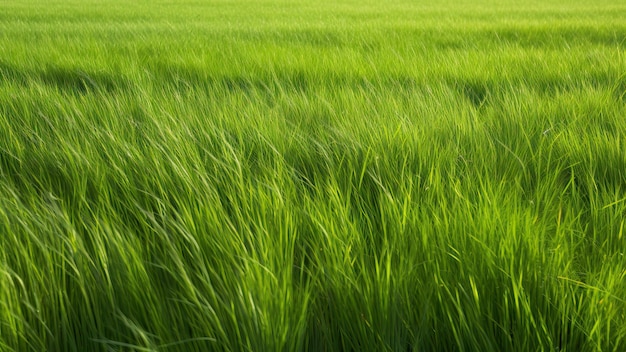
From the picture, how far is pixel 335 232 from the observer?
684 mm

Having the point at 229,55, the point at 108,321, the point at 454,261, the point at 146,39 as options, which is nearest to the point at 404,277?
the point at 454,261

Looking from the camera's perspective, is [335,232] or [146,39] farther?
[146,39]

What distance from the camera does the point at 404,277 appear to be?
0.60 meters

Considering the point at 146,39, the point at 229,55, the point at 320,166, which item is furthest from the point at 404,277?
the point at 146,39

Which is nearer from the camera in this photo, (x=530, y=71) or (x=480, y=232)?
(x=480, y=232)

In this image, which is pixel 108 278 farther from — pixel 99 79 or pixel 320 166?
Answer: pixel 99 79

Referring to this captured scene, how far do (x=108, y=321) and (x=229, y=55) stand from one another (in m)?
2.32

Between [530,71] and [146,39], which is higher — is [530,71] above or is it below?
below

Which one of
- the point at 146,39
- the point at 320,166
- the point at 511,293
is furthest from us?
the point at 146,39

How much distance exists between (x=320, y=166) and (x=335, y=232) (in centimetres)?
37

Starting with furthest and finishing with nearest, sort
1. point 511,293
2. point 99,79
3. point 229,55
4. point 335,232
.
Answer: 1. point 229,55
2. point 99,79
3. point 335,232
4. point 511,293

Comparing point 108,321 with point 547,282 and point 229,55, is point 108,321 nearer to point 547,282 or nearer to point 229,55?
point 547,282

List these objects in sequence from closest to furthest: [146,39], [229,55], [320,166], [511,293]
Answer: [511,293] < [320,166] < [229,55] < [146,39]

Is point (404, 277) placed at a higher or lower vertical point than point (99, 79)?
lower
